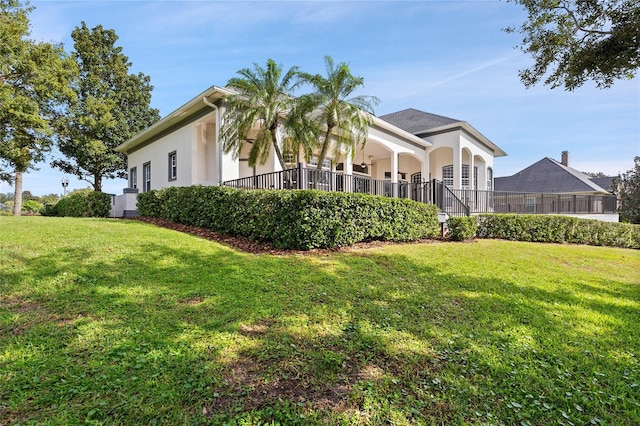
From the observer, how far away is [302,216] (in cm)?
709

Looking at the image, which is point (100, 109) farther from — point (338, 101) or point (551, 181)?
point (551, 181)

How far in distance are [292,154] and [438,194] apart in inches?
243

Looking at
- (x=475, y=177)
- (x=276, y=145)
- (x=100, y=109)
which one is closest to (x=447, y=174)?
(x=475, y=177)

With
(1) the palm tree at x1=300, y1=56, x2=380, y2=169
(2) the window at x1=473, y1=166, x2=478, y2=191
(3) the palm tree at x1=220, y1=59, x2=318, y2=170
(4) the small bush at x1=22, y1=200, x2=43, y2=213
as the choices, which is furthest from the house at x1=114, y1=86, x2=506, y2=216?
(4) the small bush at x1=22, y1=200, x2=43, y2=213

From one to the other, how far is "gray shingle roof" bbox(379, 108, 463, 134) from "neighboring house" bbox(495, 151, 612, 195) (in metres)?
13.8

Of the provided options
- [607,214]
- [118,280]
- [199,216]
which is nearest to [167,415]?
[118,280]

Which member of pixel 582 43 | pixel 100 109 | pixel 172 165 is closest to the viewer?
pixel 582 43

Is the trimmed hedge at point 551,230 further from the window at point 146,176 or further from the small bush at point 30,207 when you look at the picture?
the small bush at point 30,207

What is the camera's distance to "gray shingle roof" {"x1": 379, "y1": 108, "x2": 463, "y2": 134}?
18.4 metres

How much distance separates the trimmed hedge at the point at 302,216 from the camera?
7162 mm

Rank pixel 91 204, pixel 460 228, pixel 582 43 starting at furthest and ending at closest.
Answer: pixel 91 204 → pixel 460 228 → pixel 582 43

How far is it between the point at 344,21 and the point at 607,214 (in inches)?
827

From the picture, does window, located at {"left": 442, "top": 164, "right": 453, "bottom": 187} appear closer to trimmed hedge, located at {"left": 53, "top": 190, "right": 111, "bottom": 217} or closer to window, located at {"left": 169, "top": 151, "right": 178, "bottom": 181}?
window, located at {"left": 169, "top": 151, "right": 178, "bottom": 181}

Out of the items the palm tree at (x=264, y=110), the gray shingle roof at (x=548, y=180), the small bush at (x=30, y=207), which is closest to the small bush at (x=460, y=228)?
the palm tree at (x=264, y=110)
